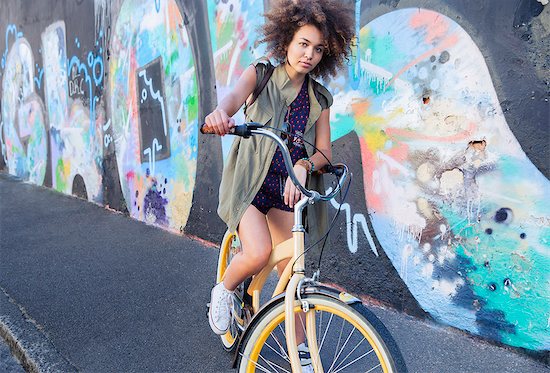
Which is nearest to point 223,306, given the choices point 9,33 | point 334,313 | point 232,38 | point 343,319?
point 343,319

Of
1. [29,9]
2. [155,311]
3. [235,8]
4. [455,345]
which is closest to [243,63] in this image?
[235,8]

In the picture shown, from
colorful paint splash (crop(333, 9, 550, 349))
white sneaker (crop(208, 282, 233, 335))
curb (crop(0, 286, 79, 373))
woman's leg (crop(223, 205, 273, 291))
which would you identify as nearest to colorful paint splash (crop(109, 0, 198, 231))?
curb (crop(0, 286, 79, 373))

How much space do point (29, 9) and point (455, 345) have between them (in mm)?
9749

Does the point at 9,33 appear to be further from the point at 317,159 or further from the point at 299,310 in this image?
the point at 299,310

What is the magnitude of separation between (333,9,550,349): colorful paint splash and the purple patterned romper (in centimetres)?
109

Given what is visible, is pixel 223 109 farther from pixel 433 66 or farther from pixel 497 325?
pixel 497 325

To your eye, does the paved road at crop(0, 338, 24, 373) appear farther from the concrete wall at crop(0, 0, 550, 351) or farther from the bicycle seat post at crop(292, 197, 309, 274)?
the concrete wall at crop(0, 0, 550, 351)

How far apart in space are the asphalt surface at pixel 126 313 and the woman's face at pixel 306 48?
1.66 meters

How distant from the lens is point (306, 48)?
2283mm

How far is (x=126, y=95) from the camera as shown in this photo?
6.69 meters

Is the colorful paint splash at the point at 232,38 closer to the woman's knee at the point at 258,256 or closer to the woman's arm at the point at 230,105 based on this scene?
the woman's arm at the point at 230,105

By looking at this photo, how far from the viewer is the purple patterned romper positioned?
243 cm

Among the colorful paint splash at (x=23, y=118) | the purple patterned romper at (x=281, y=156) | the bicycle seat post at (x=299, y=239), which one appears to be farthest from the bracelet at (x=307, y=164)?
the colorful paint splash at (x=23, y=118)

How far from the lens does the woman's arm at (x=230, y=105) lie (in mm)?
2031
